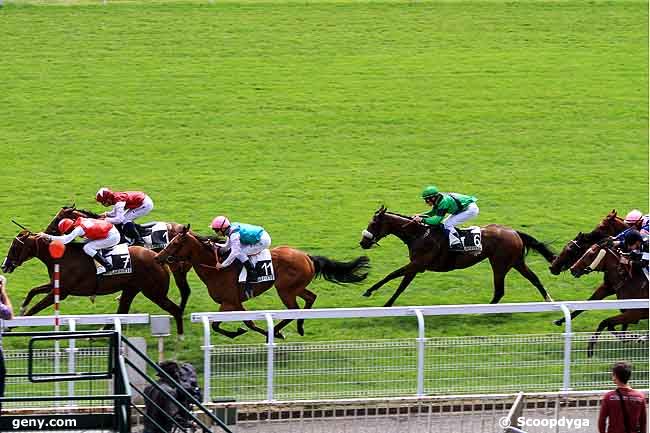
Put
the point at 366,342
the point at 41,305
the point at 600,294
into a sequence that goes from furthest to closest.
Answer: the point at 600,294, the point at 41,305, the point at 366,342

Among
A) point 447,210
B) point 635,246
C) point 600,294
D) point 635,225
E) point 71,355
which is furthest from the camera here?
point 447,210

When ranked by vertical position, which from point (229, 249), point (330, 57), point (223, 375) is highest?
point (330, 57)

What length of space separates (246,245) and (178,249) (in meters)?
0.64

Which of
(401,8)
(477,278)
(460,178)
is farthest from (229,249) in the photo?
(401,8)

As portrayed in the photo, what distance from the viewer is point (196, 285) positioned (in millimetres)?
17781

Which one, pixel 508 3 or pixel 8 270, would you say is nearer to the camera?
pixel 8 270

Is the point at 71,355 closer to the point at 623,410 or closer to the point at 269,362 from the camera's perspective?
the point at 269,362

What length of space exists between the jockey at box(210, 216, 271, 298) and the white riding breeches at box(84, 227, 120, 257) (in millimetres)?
1067

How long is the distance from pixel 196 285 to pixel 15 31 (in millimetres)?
12323

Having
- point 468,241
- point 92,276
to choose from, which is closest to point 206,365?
point 92,276

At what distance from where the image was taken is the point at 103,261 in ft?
50.9

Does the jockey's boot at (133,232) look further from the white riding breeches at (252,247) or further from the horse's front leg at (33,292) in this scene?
the white riding breeches at (252,247)

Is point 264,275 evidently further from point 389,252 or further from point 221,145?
point 221,145

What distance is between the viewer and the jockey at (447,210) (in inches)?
663
